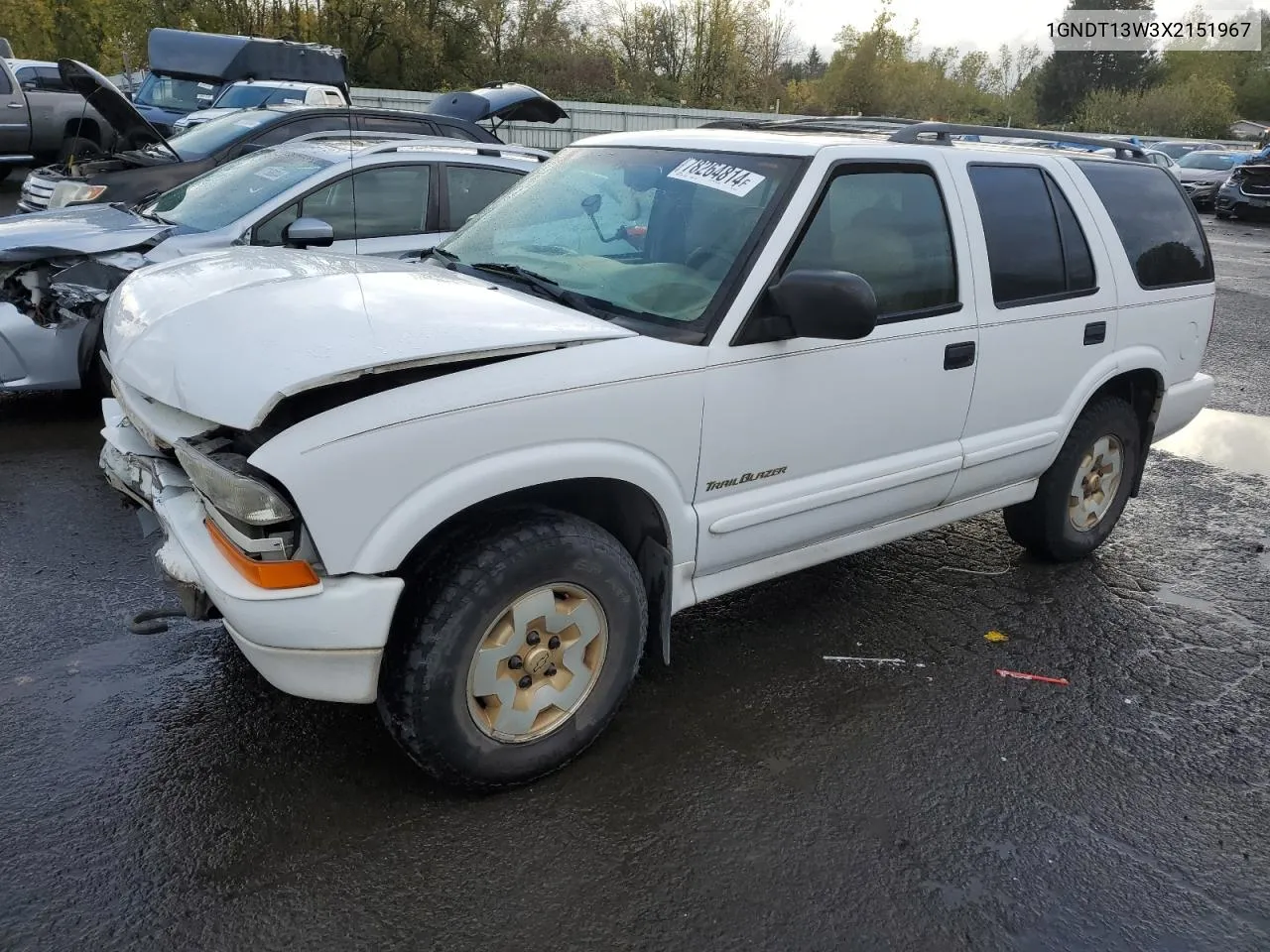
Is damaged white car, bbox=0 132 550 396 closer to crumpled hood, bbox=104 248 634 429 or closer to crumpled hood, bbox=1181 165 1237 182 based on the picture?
crumpled hood, bbox=104 248 634 429

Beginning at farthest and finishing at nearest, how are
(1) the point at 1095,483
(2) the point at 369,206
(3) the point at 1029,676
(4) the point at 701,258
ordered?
(2) the point at 369,206, (1) the point at 1095,483, (3) the point at 1029,676, (4) the point at 701,258

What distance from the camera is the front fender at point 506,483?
2.55 meters

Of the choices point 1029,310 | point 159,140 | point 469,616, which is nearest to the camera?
point 469,616

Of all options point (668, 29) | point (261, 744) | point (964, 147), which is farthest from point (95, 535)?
Answer: point (668, 29)

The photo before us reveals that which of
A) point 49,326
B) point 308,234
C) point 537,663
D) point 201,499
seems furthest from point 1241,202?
point 201,499

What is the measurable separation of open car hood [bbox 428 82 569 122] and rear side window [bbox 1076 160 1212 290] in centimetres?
781

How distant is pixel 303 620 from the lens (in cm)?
254

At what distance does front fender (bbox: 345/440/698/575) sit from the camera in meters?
2.55

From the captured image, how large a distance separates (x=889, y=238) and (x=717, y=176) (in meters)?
0.65

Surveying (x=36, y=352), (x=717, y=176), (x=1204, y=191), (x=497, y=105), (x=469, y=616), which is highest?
(x=497, y=105)

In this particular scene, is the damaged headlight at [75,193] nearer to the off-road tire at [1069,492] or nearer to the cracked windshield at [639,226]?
the cracked windshield at [639,226]

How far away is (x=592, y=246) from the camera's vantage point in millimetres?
3555

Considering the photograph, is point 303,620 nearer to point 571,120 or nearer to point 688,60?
point 571,120

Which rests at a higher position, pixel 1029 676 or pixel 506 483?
pixel 506 483
